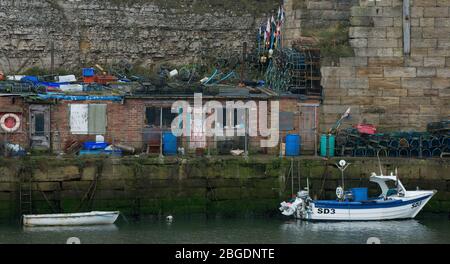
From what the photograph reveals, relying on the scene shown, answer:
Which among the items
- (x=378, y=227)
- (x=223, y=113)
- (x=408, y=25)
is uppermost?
(x=408, y=25)

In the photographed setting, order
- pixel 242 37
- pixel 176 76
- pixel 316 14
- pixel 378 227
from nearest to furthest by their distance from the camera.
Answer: pixel 378 227, pixel 316 14, pixel 176 76, pixel 242 37

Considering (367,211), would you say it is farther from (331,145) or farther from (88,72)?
(88,72)

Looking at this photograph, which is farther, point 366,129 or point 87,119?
point 366,129

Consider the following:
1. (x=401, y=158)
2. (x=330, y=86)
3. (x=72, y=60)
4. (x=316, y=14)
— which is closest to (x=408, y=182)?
(x=401, y=158)

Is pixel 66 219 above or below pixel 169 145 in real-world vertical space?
below

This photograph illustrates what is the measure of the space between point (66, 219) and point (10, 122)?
490 centimetres

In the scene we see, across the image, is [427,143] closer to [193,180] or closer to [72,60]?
[193,180]

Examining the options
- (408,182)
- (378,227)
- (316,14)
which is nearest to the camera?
(378,227)

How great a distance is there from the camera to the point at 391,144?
41031 millimetres

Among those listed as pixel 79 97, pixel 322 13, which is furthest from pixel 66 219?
pixel 322 13

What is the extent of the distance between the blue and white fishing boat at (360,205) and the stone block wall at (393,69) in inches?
164

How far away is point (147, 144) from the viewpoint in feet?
132

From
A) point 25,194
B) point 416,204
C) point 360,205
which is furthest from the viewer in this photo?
point 416,204

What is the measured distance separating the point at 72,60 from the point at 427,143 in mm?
15549
